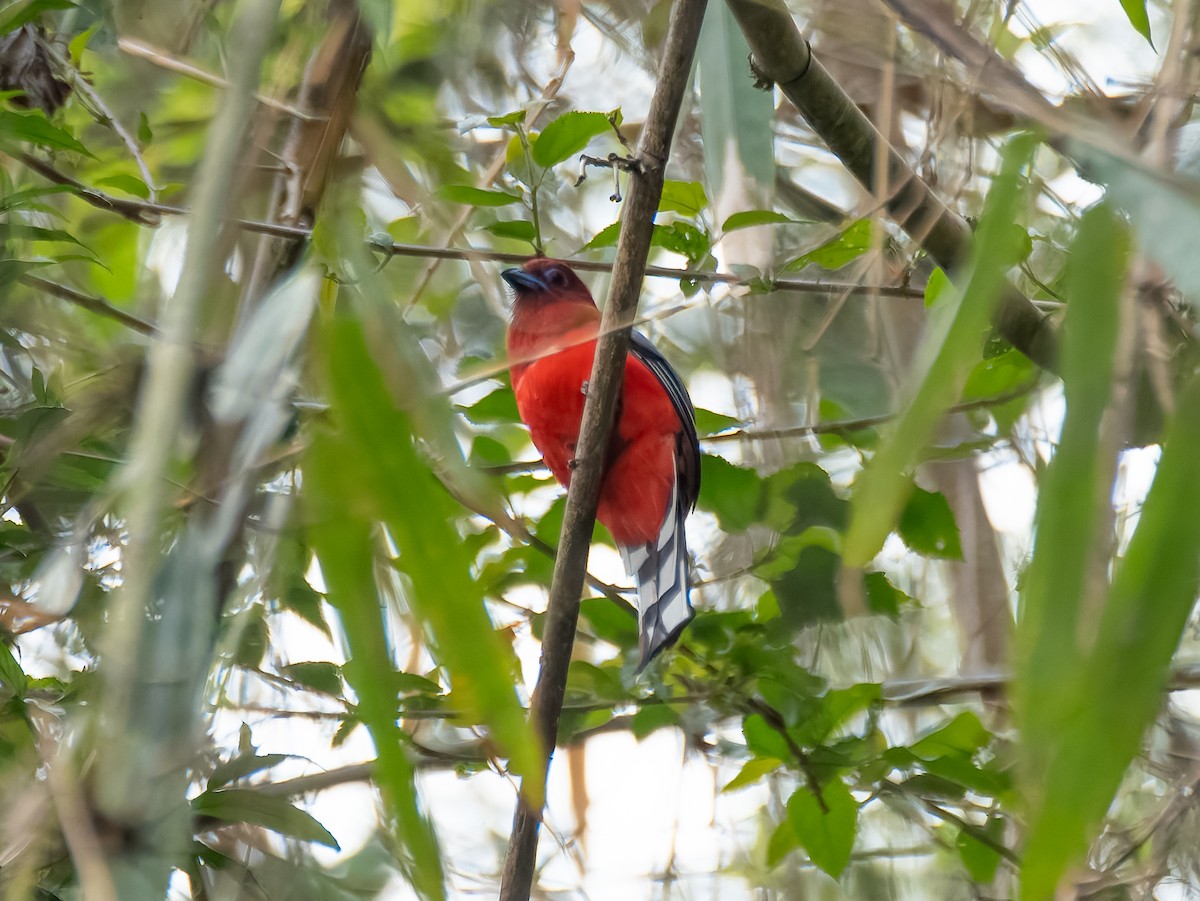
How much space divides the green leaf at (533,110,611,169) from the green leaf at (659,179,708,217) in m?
0.20

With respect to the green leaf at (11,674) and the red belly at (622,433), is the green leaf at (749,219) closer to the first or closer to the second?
the red belly at (622,433)

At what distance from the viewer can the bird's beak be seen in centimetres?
347

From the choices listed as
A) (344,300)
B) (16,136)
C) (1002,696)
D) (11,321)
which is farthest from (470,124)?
(1002,696)

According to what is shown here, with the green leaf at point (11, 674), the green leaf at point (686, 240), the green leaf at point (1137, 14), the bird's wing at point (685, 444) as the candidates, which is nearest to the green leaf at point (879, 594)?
the bird's wing at point (685, 444)

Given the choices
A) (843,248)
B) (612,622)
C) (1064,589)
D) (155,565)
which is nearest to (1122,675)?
(1064,589)

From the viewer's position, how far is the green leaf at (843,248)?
7.32 feet

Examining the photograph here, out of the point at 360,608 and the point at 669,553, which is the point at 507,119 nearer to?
the point at 669,553

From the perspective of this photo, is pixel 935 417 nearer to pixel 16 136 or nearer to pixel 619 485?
pixel 16 136

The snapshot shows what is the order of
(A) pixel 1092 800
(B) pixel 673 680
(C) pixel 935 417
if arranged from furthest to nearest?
(B) pixel 673 680 < (C) pixel 935 417 < (A) pixel 1092 800

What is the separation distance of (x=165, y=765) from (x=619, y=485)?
2083 millimetres

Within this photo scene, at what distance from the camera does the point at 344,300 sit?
1.34m

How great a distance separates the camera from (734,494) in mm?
2555

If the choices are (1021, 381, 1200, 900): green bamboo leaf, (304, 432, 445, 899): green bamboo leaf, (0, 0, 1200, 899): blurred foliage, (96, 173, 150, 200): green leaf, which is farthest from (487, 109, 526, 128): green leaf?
(1021, 381, 1200, 900): green bamboo leaf

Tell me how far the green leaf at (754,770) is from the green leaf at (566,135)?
1236mm
